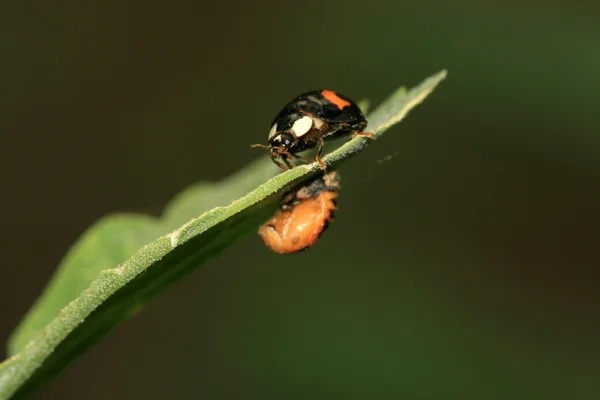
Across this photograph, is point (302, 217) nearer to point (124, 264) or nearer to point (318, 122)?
point (318, 122)

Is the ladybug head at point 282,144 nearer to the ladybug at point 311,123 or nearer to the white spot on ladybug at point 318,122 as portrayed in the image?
the ladybug at point 311,123

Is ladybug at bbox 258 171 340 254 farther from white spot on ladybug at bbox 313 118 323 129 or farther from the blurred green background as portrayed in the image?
the blurred green background

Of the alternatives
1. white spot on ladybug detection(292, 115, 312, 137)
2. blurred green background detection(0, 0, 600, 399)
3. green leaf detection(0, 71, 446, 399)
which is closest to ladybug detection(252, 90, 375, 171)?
white spot on ladybug detection(292, 115, 312, 137)

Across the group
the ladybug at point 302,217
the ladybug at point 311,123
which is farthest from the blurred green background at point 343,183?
the ladybug at point 302,217

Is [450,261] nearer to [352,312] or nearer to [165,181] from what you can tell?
[352,312]

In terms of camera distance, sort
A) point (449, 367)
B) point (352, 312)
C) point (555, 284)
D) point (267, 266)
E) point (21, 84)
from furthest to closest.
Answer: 1. point (21, 84)
2. point (555, 284)
3. point (267, 266)
4. point (352, 312)
5. point (449, 367)

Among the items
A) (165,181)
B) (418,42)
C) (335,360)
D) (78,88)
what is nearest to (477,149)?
(418,42)

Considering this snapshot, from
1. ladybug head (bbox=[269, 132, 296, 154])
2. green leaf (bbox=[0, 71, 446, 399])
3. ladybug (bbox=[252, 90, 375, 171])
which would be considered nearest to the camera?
green leaf (bbox=[0, 71, 446, 399])
